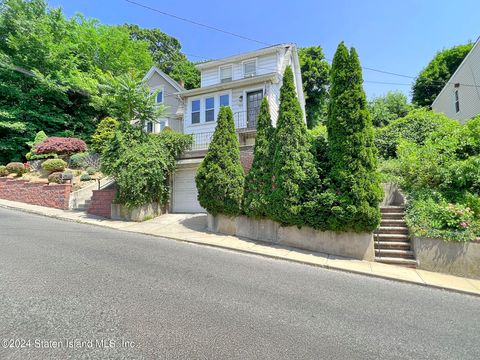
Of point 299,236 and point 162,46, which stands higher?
point 162,46

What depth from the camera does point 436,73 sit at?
25281mm

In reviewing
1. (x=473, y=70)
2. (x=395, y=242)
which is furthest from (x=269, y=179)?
(x=473, y=70)

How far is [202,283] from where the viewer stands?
4.43 m

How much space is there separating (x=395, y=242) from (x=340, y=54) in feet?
18.1

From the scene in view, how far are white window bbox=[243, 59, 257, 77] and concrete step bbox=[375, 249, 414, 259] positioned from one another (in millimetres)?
13652

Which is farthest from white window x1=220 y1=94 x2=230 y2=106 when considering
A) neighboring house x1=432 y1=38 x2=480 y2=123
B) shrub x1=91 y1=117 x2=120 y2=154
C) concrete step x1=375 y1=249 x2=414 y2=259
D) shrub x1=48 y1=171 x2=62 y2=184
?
neighboring house x1=432 y1=38 x2=480 y2=123

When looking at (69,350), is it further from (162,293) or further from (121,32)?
(121,32)

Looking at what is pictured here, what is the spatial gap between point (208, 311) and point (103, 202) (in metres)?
9.38

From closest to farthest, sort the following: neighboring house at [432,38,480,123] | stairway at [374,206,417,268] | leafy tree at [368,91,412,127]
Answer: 1. stairway at [374,206,417,268]
2. neighboring house at [432,38,480,123]
3. leafy tree at [368,91,412,127]

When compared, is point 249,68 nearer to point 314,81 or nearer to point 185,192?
point 185,192

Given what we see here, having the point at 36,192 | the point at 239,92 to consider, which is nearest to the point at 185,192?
the point at 239,92

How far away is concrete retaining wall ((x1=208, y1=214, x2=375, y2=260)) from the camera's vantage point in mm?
6699

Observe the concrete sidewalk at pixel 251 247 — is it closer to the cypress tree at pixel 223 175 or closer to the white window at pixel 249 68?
the cypress tree at pixel 223 175

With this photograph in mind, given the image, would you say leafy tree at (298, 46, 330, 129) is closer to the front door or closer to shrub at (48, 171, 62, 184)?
the front door
